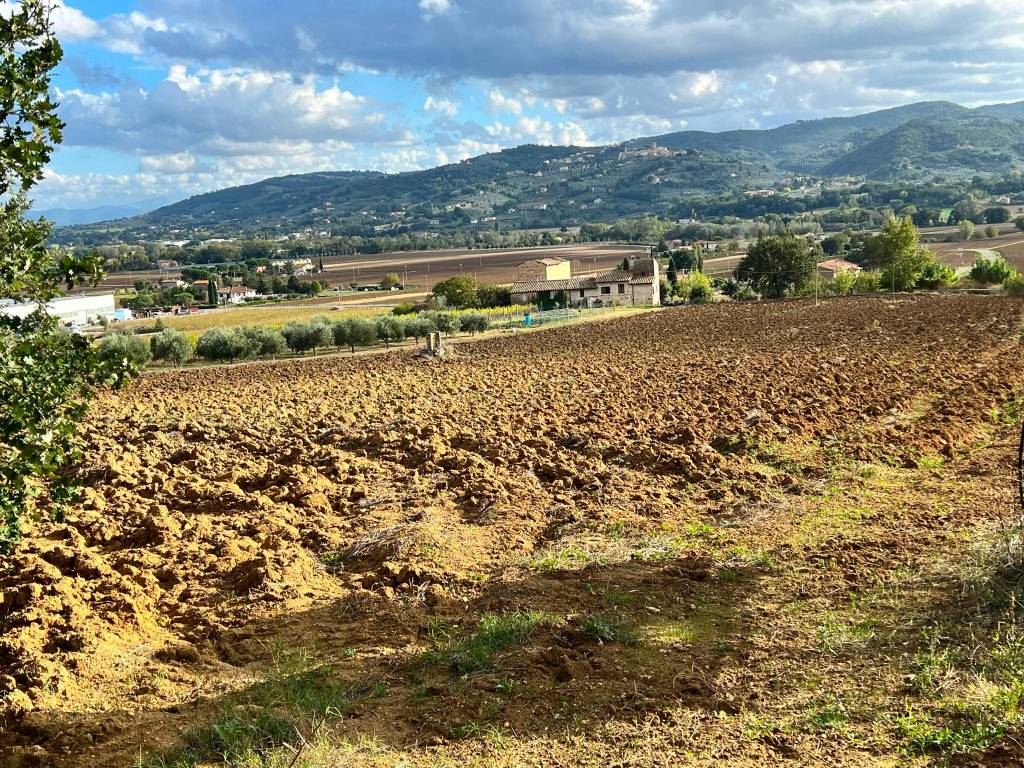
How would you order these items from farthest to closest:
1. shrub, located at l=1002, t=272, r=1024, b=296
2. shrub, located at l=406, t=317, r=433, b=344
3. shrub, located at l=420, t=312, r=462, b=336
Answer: shrub, located at l=1002, t=272, r=1024, b=296 → shrub, located at l=420, t=312, r=462, b=336 → shrub, located at l=406, t=317, r=433, b=344

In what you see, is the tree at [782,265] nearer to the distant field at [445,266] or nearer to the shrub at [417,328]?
the shrub at [417,328]

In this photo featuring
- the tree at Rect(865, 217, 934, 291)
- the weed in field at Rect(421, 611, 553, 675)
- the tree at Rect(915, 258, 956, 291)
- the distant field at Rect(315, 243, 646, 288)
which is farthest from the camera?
the distant field at Rect(315, 243, 646, 288)

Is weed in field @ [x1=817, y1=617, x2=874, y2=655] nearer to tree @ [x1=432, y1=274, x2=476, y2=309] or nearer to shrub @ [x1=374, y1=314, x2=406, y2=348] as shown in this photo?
shrub @ [x1=374, y1=314, x2=406, y2=348]

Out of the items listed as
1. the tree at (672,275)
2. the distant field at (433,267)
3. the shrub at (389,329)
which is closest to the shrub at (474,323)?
the shrub at (389,329)

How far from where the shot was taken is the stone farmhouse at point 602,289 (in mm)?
74125

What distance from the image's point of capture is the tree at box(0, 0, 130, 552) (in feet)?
19.7

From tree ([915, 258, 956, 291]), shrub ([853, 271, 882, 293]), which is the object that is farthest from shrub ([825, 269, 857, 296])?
tree ([915, 258, 956, 291])

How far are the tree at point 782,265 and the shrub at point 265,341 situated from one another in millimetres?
45196

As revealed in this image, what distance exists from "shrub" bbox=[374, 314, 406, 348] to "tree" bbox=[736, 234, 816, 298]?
125 ft

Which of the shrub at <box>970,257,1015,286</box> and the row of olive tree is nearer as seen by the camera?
the row of olive tree

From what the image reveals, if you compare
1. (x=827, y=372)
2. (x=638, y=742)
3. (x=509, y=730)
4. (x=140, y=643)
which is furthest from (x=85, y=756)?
(x=827, y=372)

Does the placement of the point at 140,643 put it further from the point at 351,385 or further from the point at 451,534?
the point at 351,385

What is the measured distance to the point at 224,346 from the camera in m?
41.9

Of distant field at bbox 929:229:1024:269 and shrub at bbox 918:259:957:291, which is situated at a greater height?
distant field at bbox 929:229:1024:269
